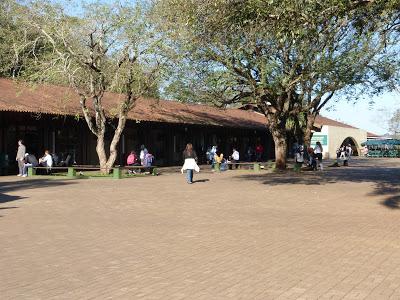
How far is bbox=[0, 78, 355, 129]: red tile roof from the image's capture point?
75.2 ft

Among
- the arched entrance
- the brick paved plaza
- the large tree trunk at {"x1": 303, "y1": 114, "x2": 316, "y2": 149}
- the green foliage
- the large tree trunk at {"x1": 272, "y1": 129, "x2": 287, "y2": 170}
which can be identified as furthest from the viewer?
the arched entrance

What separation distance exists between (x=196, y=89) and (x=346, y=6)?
13437mm

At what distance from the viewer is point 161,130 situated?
32.8 meters

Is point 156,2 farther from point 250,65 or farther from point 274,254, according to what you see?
point 274,254

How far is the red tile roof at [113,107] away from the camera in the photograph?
2292 centimetres

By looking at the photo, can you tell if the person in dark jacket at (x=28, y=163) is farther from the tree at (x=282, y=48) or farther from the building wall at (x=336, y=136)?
the building wall at (x=336, y=136)

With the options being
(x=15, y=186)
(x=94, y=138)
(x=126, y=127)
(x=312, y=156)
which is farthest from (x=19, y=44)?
(x=312, y=156)

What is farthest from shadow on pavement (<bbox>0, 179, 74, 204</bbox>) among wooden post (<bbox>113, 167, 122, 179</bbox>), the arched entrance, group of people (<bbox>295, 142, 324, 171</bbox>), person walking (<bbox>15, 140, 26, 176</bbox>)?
the arched entrance

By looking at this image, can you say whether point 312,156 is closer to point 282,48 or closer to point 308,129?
point 308,129

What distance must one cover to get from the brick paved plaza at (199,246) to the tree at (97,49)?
25.6 ft

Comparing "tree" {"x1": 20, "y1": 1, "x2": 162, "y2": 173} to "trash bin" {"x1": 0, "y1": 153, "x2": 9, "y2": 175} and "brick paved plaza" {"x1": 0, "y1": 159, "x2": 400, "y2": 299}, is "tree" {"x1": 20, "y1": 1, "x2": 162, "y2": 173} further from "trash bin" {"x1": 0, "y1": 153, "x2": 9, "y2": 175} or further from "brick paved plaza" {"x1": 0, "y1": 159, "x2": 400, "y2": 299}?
"brick paved plaza" {"x1": 0, "y1": 159, "x2": 400, "y2": 299}

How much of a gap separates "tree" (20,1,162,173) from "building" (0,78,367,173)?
1561 mm

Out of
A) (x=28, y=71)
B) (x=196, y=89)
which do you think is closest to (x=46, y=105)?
(x=28, y=71)

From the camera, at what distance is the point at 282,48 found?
2050 centimetres
